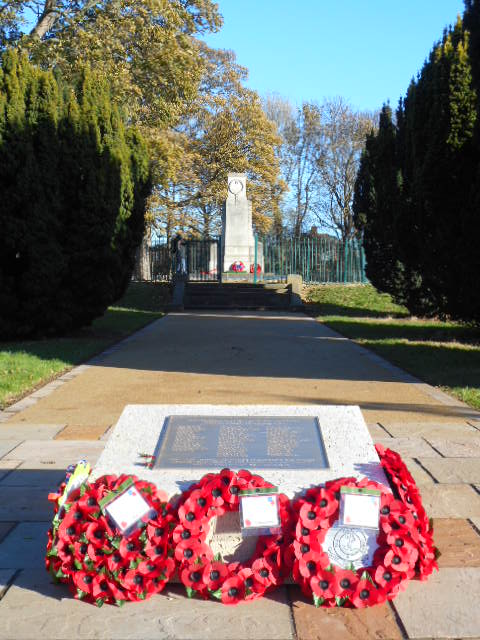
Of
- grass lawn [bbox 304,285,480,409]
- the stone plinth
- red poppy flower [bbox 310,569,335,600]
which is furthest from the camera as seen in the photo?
grass lawn [bbox 304,285,480,409]

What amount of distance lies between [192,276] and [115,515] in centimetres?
2724

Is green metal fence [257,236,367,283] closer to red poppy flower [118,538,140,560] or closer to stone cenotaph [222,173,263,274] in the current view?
stone cenotaph [222,173,263,274]

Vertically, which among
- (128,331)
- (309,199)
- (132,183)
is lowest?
(128,331)

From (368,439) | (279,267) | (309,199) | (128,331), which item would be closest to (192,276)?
(279,267)

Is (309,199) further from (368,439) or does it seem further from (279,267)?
(368,439)

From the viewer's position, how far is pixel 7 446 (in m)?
5.55

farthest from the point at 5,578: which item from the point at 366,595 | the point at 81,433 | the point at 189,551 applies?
the point at 81,433

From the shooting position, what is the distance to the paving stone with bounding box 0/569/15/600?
3138 mm

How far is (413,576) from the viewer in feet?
10.8

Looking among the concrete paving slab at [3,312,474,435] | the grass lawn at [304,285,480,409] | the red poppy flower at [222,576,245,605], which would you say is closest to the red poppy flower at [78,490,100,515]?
the red poppy flower at [222,576,245,605]

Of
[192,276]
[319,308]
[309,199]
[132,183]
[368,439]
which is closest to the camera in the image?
[368,439]

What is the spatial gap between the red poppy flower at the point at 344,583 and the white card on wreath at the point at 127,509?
2.96ft

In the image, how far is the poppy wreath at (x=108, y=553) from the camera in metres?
3.09

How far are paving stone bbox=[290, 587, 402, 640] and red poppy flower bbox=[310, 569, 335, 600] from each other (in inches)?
2.7
